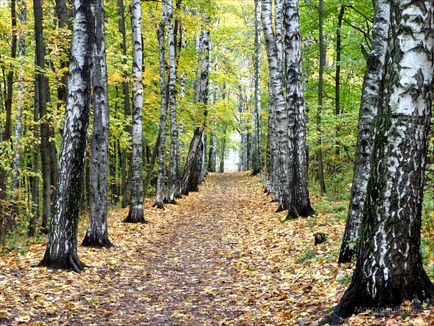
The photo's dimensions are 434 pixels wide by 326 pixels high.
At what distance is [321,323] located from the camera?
188 inches

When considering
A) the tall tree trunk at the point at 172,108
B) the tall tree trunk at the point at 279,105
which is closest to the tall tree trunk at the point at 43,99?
the tall tree trunk at the point at 172,108

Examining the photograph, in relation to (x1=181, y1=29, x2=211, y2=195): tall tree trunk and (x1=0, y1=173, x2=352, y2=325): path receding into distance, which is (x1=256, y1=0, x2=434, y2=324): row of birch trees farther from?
(x1=181, y1=29, x2=211, y2=195): tall tree trunk

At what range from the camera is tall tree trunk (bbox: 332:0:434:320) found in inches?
164

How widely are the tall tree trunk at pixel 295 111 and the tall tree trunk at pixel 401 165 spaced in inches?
298

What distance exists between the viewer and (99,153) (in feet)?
35.3

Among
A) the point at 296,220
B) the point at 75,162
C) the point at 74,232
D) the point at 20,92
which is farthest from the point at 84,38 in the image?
the point at 20,92

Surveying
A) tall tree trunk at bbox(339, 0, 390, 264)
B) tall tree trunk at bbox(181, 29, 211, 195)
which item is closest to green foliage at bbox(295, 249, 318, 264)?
tall tree trunk at bbox(339, 0, 390, 264)

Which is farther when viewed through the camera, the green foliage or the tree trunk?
the tree trunk

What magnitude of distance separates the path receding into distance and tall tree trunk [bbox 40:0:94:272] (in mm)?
433

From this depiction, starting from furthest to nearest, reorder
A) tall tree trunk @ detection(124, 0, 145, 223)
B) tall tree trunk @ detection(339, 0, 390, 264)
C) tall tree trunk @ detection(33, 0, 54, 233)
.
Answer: tall tree trunk @ detection(124, 0, 145, 223) → tall tree trunk @ detection(33, 0, 54, 233) → tall tree trunk @ detection(339, 0, 390, 264)

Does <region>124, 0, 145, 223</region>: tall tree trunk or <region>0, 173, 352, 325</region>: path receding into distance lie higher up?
<region>124, 0, 145, 223</region>: tall tree trunk

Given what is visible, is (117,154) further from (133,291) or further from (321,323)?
(321,323)

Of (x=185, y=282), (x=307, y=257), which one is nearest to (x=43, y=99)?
(x=185, y=282)

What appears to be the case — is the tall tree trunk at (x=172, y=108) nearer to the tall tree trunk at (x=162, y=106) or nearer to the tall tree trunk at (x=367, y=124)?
the tall tree trunk at (x=162, y=106)
